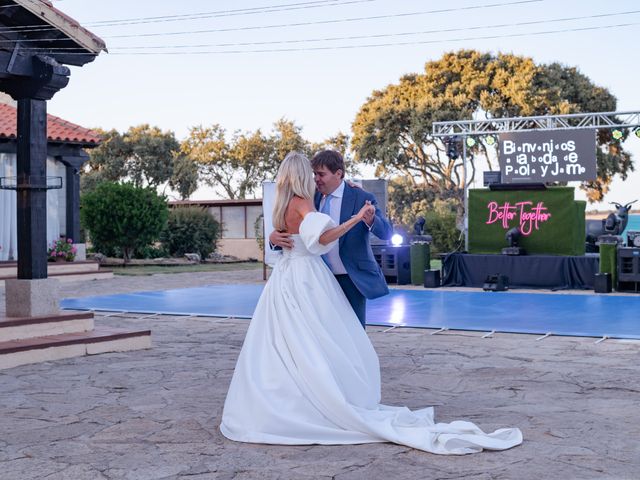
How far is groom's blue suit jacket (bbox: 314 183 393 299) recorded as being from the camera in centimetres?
532

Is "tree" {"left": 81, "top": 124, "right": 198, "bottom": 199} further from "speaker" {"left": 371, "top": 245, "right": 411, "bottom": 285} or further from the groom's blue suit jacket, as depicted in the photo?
the groom's blue suit jacket

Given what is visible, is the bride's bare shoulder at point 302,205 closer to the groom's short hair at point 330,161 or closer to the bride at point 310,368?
the bride at point 310,368

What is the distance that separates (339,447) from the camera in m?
4.77

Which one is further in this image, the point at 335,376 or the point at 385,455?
the point at 335,376

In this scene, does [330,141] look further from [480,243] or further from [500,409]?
[500,409]

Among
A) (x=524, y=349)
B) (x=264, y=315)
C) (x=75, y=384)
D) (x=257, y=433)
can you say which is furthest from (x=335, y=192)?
(x=524, y=349)

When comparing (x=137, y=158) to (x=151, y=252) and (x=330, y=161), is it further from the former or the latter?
(x=330, y=161)

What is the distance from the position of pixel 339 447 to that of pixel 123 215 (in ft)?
67.5

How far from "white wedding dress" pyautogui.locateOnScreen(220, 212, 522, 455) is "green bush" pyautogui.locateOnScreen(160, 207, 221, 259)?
23070mm

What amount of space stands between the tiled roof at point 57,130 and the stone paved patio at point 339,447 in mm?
13384

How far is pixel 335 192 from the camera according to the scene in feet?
18.0

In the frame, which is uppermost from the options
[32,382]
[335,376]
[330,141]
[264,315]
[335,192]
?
[330,141]

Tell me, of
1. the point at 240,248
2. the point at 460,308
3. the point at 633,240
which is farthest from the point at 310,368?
→ the point at 240,248

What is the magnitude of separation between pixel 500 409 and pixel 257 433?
1893mm
